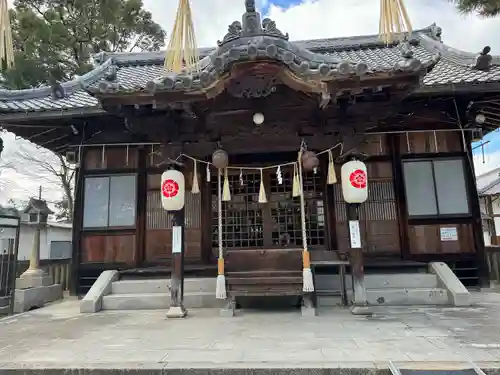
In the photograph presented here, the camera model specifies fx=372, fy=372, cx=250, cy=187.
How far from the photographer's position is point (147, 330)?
596 cm

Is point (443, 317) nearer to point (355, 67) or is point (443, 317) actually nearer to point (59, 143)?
point (355, 67)

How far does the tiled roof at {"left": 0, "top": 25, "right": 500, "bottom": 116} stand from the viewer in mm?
7566

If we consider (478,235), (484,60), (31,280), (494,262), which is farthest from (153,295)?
(494,262)

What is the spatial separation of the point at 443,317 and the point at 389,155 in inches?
167

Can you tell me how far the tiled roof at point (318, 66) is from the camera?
7566 mm

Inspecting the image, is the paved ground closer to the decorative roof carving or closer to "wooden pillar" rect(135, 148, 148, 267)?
"wooden pillar" rect(135, 148, 148, 267)

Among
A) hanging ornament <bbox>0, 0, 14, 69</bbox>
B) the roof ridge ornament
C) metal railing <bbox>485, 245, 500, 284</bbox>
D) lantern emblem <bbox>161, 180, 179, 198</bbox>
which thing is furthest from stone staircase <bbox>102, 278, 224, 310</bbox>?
metal railing <bbox>485, 245, 500, 284</bbox>

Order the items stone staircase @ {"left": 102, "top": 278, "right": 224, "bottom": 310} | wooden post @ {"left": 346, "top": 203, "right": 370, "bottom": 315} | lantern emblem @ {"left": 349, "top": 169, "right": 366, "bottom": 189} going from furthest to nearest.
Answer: stone staircase @ {"left": 102, "top": 278, "right": 224, "bottom": 310}, lantern emblem @ {"left": 349, "top": 169, "right": 366, "bottom": 189}, wooden post @ {"left": 346, "top": 203, "right": 370, "bottom": 315}

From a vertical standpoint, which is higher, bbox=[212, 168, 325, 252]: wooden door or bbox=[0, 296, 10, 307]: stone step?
bbox=[212, 168, 325, 252]: wooden door

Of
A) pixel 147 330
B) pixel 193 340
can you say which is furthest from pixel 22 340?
pixel 193 340

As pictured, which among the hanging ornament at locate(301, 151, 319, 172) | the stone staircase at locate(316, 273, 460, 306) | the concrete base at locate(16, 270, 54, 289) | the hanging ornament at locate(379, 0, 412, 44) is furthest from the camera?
the concrete base at locate(16, 270, 54, 289)

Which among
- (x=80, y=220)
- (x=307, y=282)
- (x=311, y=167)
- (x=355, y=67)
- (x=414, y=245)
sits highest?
(x=355, y=67)

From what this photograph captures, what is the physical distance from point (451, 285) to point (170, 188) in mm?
6044

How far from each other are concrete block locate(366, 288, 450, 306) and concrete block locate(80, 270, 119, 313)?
572cm
